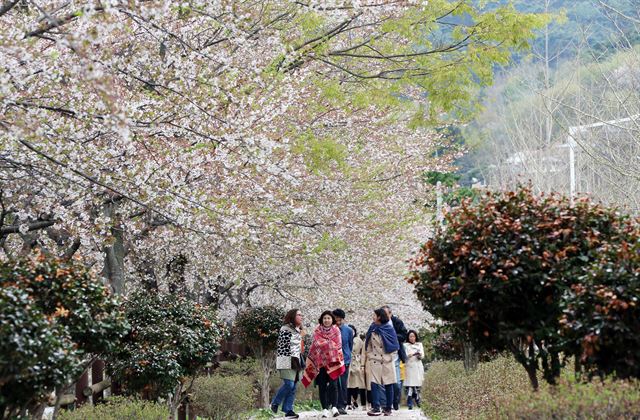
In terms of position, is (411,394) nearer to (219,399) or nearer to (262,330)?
(262,330)

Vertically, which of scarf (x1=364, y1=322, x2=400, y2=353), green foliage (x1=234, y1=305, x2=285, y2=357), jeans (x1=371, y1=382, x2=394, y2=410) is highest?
green foliage (x1=234, y1=305, x2=285, y2=357)

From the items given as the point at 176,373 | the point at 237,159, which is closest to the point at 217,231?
the point at 237,159

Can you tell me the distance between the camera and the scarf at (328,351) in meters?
14.7

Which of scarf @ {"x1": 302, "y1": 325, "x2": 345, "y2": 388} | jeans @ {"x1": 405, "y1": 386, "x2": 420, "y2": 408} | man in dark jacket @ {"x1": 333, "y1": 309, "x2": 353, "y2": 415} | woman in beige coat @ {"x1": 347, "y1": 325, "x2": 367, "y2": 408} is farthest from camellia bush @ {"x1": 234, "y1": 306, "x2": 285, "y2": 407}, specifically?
scarf @ {"x1": 302, "y1": 325, "x2": 345, "y2": 388}

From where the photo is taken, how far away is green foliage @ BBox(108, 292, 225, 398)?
1105cm

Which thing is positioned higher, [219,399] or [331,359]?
[331,359]

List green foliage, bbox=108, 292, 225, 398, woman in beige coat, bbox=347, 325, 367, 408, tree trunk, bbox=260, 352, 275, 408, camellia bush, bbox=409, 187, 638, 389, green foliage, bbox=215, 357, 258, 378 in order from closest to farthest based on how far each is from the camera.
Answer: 1. camellia bush, bbox=409, 187, 638, 389
2. green foliage, bbox=108, 292, 225, 398
3. woman in beige coat, bbox=347, 325, 367, 408
4. tree trunk, bbox=260, 352, 275, 408
5. green foliage, bbox=215, 357, 258, 378

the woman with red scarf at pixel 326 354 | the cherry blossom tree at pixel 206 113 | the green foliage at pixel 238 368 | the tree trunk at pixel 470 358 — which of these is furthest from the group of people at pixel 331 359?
the green foliage at pixel 238 368

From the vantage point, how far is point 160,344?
11453 mm

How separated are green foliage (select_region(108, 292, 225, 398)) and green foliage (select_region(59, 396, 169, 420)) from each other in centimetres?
19

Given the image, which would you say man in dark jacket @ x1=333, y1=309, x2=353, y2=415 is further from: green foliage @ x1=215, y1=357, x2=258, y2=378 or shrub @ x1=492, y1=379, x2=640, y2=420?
shrub @ x1=492, y1=379, x2=640, y2=420

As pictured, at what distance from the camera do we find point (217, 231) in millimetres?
12672

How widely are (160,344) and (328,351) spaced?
389cm

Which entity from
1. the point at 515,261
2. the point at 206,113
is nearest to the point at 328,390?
the point at 515,261
